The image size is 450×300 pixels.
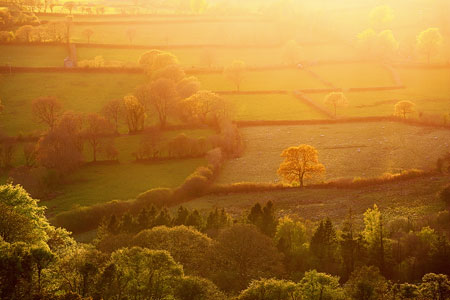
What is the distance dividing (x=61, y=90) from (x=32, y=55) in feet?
70.1

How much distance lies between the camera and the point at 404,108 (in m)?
113

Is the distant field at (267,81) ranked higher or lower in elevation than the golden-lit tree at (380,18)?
lower

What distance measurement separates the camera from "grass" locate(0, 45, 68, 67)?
133 m

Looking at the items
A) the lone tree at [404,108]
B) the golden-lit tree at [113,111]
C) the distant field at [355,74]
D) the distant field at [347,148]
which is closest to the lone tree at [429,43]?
the distant field at [355,74]

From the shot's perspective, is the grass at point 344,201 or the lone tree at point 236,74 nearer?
the grass at point 344,201

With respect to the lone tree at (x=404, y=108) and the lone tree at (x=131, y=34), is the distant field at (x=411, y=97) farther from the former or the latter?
the lone tree at (x=131, y=34)

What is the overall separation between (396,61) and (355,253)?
371ft

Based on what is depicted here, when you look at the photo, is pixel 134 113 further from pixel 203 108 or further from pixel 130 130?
pixel 203 108

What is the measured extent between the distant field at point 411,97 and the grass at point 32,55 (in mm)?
61388

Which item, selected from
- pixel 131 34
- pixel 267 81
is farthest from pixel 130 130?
pixel 131 34

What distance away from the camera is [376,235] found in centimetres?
5434

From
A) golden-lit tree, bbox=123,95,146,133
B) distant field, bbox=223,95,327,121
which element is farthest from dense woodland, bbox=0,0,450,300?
distant field, bbox=223,95,327,121

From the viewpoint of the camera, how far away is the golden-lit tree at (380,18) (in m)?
194

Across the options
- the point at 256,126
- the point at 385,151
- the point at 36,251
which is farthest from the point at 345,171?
the point at 36,251
